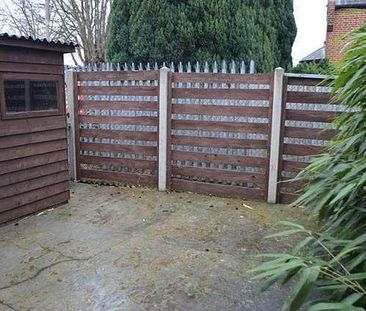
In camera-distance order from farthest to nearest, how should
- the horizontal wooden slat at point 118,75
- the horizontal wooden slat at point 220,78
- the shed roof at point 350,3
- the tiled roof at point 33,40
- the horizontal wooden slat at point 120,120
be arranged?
the shed roof at point 350,3
the horizontal wooden slat at point 120,120
the horizontal wooden slat at point 118,75
the horizontal wooden slat at point 220,78
the tiled roof at point 33,40

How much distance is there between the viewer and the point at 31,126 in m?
4.49

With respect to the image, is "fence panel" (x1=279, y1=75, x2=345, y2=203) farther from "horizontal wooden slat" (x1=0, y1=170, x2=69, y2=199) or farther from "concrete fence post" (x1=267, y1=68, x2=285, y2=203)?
"horizontal wooden slat" (x1=0, y1=170, x2=69, y2=199)

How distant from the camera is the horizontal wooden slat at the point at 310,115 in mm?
4781

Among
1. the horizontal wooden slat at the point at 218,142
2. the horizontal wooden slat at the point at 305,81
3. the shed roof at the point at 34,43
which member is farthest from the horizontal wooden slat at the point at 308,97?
the shed roof at the point at 34,43

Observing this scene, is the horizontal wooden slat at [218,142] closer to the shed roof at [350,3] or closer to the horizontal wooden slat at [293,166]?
the horizontal wooden slat at [293,166]

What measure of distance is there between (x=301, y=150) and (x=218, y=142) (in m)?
1.09

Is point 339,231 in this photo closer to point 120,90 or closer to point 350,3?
point 120,90

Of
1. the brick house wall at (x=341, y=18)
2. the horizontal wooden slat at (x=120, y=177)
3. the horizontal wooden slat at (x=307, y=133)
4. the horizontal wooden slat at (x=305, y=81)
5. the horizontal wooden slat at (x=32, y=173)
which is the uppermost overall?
the brick house wall at (x=341, y=18)

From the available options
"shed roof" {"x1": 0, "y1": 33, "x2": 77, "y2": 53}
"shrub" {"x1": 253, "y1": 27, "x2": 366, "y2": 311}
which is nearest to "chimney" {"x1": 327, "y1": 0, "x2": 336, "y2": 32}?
"shed roof" {"x1": 0, "y1": 33, "x2": 77, "y2": 53}

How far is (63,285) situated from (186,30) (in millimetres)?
5390

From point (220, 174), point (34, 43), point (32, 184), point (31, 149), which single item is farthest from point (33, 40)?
point (220, 174)

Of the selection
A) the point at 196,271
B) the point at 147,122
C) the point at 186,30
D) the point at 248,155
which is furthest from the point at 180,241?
the point at 186,30

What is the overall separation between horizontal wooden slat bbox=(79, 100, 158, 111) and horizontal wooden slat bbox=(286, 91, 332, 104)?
6.13 feet

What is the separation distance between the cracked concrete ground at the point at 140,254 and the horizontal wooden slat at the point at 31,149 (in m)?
0.75
